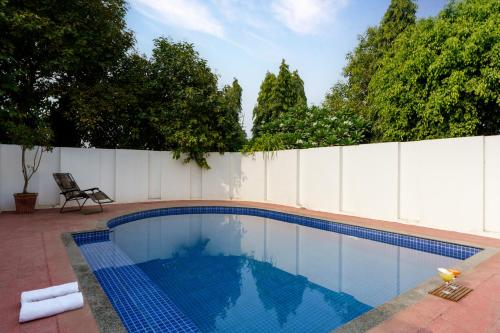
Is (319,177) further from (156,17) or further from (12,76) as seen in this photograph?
(12,76)

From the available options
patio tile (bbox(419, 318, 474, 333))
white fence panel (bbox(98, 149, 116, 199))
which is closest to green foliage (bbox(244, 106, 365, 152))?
white fence panel (bbox(98, 149, 116, 199))

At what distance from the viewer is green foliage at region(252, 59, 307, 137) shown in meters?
21.8

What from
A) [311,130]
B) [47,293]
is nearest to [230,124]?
[311,130]

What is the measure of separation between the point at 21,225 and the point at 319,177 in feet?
24.7

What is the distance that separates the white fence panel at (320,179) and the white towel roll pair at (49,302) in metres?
7.05

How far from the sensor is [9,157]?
8125 millimetres

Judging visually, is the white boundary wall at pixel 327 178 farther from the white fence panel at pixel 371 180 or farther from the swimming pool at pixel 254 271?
the swimming pool at pixel 254 271

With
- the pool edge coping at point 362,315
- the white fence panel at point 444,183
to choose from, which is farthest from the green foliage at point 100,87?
the white fence panel at point 444,183

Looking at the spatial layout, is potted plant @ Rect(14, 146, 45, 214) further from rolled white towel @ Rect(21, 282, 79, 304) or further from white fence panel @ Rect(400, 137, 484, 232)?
white fence panel @ Rect(400, 137, 484, 232)

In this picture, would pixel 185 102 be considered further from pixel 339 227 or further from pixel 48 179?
pixel 339 227

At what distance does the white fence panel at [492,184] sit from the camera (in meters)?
5.50

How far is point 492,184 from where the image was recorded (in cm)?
557

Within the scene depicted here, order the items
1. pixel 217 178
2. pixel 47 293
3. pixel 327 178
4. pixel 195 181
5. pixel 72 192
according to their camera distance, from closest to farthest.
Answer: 1. pixel 47 293
2. pixel 72 192
3. pixel 327 178
4. pixel 195 181
5. pixel 217 178

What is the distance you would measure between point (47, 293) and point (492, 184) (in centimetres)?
714
